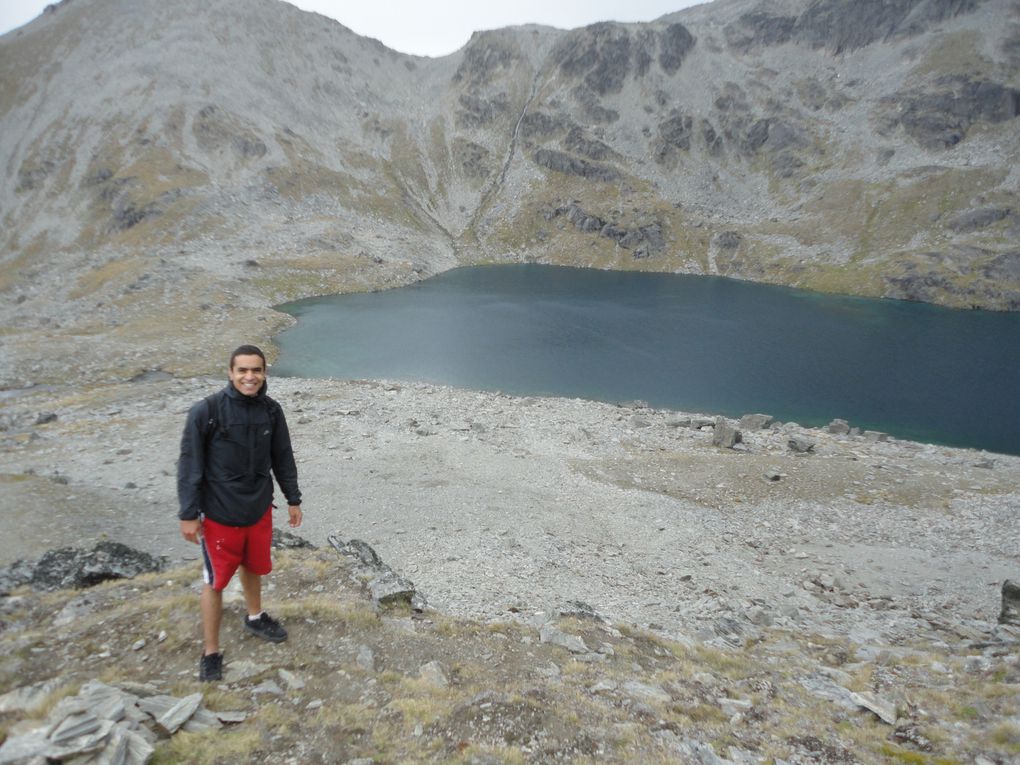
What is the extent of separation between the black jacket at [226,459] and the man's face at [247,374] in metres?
0.16

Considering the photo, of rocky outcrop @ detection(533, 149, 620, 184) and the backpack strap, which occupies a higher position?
rocky outcrop @ detection(533, 149, 620, 184)

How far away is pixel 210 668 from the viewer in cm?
775

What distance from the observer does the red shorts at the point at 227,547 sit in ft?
25.5

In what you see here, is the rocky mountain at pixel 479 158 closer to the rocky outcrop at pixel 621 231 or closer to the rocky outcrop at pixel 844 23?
the rocky outcrop at pixel 621 231

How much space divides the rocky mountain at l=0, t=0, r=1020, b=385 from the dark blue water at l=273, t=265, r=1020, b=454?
536 inches

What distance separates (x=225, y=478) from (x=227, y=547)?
1.08 metres

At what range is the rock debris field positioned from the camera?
17625mm

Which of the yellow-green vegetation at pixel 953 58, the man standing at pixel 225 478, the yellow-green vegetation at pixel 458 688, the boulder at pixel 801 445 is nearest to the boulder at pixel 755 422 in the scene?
the boulder at pixel 801 445

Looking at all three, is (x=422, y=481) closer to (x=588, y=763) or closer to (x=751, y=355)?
(x=588, y=763)

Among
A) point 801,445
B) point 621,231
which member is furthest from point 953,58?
point 801,445

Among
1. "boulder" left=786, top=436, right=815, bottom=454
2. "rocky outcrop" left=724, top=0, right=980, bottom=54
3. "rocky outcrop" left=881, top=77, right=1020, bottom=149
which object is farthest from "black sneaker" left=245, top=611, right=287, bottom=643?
"rocky outcrop" left=724, top=0, right=980, bottom=54

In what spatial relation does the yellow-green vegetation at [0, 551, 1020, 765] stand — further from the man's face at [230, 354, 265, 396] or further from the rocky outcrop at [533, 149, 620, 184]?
the rocky outcrop at [533, 149, 620, 184]

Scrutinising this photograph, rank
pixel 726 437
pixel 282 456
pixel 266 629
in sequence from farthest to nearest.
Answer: pixel 726 437, pixel 266 629, pixel 282 456

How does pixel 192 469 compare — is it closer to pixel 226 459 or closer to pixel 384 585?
pixel 226 459
